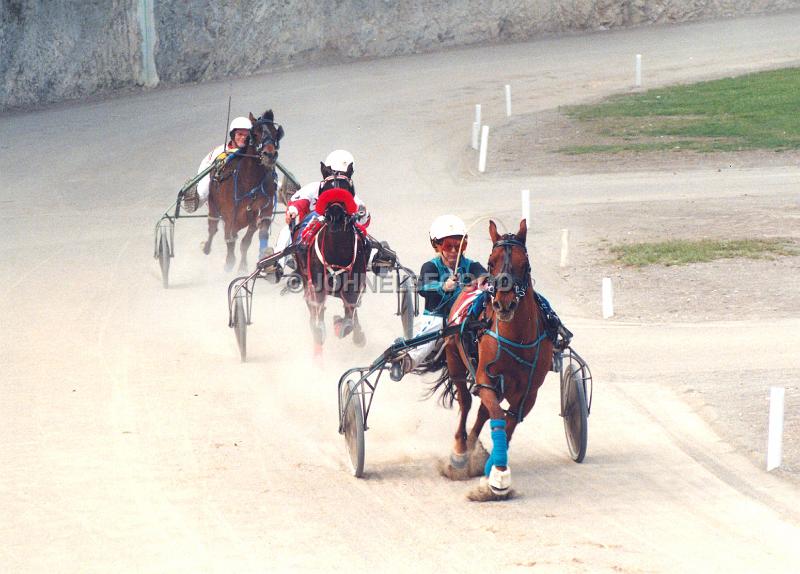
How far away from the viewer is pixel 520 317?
28.5 ft

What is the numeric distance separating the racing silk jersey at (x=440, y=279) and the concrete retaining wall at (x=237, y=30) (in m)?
29.2

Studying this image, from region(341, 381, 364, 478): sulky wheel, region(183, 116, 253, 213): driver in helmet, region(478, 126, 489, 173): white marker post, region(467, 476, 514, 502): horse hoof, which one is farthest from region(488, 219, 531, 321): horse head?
region(478, 126, 489, 173): white marker post

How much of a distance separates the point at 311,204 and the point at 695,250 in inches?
273

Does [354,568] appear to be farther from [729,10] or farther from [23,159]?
[729,10]

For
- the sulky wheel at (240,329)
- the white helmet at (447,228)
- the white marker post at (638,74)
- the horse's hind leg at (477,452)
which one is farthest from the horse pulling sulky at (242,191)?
the white marker post at (638,74)

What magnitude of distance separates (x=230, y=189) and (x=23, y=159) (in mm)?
13863

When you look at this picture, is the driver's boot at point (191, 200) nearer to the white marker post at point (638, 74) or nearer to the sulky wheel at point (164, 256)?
the sulky wheel at point (164, 256)

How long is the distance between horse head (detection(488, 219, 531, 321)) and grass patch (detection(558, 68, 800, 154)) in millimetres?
21065

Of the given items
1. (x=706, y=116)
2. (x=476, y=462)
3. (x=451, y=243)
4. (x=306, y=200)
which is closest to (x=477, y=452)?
(x=476, y=462)

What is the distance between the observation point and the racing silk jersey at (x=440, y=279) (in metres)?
9.91

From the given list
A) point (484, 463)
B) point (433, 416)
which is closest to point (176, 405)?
point (433, 416)

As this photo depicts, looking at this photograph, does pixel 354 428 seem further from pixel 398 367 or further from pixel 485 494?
pixel 485 494

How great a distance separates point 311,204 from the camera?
14.5 m

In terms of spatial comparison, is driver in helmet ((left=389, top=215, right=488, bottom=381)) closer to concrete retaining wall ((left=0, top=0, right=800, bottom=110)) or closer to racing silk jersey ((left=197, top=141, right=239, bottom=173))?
racing silk jersey ((left=197, top=141, right=239, bottom=173))
